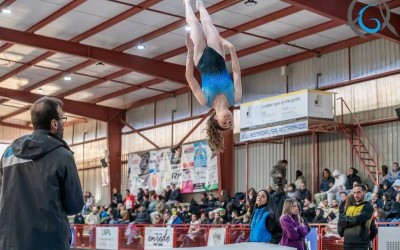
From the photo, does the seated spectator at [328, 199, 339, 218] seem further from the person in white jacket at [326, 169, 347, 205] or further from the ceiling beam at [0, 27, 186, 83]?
the ceiling beam at [0, 27, 186, 83]

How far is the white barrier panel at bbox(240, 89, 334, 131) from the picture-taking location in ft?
57.9

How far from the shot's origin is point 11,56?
901 inches

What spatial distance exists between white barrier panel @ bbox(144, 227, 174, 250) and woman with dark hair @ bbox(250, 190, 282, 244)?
8482 mm

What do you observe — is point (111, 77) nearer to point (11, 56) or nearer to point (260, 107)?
point (11, 56)

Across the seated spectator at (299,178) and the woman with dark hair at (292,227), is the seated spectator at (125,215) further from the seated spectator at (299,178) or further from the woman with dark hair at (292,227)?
the woman with dark hair at (292,227)

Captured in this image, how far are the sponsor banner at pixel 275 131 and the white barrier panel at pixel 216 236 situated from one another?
4295 millimetres

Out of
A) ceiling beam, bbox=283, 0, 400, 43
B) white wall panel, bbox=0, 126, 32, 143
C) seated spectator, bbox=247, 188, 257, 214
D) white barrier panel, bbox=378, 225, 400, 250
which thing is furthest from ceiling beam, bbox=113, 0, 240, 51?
white wall panel, bbox=0, 126, 32, 143

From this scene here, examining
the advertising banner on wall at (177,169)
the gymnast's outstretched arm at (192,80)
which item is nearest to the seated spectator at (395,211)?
the gymnast's outstretched arm at (192,80)

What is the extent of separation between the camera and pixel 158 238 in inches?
667

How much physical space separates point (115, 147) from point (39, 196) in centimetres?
2582

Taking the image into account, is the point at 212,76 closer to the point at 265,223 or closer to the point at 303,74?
the point at 265,223

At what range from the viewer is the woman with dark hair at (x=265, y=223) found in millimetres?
7914

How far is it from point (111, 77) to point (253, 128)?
7779 millimetres

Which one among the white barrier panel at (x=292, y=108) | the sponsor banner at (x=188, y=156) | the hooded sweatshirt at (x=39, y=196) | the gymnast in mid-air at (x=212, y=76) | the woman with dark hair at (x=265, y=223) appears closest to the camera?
the hooded sweatshirt at (x=39, y=196)
